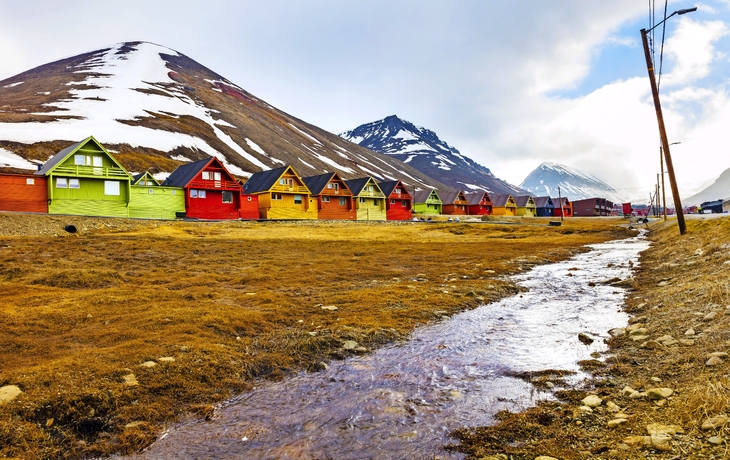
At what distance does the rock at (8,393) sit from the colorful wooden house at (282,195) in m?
66.2

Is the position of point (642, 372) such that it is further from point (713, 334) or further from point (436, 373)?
point (436, 373)

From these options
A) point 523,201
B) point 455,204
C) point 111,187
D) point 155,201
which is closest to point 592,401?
point 111,187

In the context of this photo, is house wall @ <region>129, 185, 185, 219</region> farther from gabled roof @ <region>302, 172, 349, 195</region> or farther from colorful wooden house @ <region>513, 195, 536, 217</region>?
colorful wooden house @ <region>513, 195, 536, 217</region>

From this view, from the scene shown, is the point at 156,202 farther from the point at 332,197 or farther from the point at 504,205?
the point at 504,205

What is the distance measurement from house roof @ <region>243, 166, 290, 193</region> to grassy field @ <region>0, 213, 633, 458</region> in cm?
4562

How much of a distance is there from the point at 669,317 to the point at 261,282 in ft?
49.3

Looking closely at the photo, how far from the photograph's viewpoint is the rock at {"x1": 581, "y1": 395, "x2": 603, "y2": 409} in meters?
6.50

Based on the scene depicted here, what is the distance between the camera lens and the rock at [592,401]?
21.3 ft

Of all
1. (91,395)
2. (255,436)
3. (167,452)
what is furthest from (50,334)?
(255,436)

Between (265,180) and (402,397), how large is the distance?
237 ft

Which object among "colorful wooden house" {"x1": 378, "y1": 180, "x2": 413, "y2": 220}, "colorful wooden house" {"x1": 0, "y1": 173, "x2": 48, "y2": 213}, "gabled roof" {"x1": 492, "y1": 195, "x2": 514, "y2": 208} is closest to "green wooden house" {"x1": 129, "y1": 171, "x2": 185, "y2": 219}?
"colorful wooden house" {"x1": 0, "y1": 173, "x2": 48, "y2": 213}

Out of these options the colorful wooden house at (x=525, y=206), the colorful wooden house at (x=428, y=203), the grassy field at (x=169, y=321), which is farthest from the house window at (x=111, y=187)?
the colorful wooden house at (x=525, y=206)

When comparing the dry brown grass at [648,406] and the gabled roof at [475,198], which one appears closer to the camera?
the dry brown grass at [648,406]

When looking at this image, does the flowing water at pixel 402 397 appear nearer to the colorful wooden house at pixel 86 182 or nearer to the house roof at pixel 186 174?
the colorful wooden house at pixel 86 182
